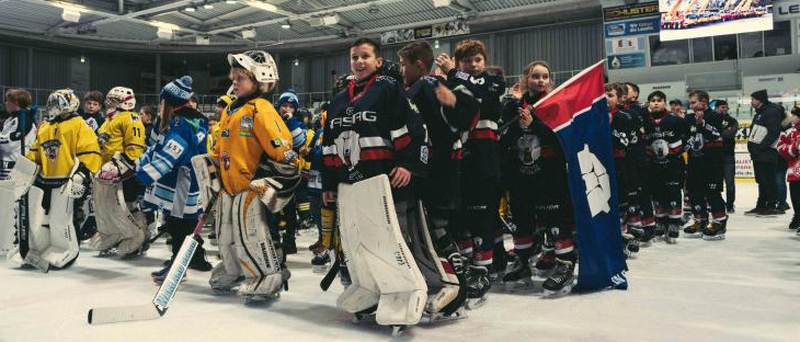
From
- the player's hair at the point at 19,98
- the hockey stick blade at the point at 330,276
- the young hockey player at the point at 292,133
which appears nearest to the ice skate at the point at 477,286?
the hockey stick blade at the point at 330,276

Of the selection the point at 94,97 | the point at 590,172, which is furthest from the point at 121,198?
the point at 590,172

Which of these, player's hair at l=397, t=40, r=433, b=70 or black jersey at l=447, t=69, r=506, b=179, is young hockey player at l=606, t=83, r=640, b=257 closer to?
black jersey at l=447, t=69, r=506, b=179

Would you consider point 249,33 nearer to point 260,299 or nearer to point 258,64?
point 258,64

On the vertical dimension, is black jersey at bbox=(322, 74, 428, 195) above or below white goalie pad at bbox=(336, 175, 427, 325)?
above

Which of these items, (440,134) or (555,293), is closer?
(440,134)

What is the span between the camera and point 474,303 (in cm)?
338

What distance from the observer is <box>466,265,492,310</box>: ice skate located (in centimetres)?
339

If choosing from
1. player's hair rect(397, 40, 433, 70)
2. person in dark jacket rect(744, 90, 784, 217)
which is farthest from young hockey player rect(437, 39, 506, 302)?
person in dark jacket rect(744, 90, 784, 217)

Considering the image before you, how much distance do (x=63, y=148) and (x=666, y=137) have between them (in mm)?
5819

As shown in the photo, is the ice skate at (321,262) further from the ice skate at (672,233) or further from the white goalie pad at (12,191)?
the ice skate at (672,233)

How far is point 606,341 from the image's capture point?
2.63m

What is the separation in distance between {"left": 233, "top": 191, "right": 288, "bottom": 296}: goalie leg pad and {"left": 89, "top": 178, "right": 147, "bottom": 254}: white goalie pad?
243 cm

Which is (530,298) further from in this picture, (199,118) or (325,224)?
(199,118)

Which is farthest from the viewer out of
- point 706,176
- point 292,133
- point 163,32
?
point 163,32
